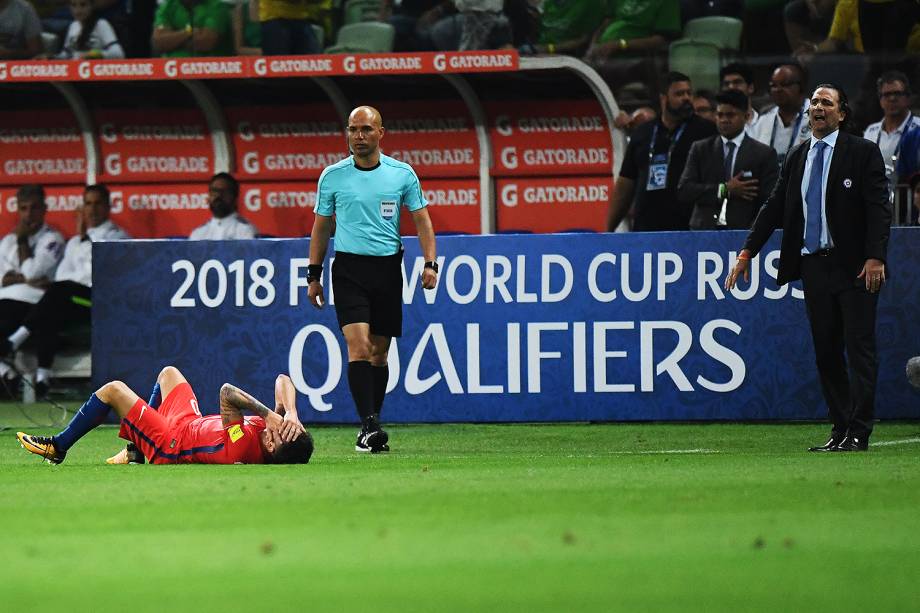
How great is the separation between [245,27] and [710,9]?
4.72 m

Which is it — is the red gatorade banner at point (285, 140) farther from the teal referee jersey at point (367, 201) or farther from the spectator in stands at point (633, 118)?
the teal referee jersey at point (367, 201)

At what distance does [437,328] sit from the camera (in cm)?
1374

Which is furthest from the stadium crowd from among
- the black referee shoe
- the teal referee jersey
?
the black referee shoe

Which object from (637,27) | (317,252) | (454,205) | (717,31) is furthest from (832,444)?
(454,205)

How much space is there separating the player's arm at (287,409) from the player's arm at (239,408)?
4 centimetres

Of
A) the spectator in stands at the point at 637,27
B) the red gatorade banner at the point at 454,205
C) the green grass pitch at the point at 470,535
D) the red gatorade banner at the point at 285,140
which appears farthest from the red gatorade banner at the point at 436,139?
the green grass pitch at the point at 470,535

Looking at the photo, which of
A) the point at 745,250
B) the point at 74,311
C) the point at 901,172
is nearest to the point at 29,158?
the point at 74,311

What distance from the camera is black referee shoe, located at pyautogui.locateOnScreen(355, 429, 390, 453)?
10742mm

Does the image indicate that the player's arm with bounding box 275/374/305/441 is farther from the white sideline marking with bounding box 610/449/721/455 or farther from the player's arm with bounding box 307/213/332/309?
the white sideline marking with bounding box 610/449/721/455

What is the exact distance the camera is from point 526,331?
13.6 meters

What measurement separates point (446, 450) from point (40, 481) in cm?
335

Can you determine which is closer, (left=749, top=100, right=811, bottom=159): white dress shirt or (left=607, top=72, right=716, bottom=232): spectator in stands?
(left=749, top=100, right=811, bottom=159): white dress shirt

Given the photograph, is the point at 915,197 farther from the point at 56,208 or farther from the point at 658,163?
the point at 56,208

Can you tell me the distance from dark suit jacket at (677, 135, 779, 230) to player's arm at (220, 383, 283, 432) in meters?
5.40
